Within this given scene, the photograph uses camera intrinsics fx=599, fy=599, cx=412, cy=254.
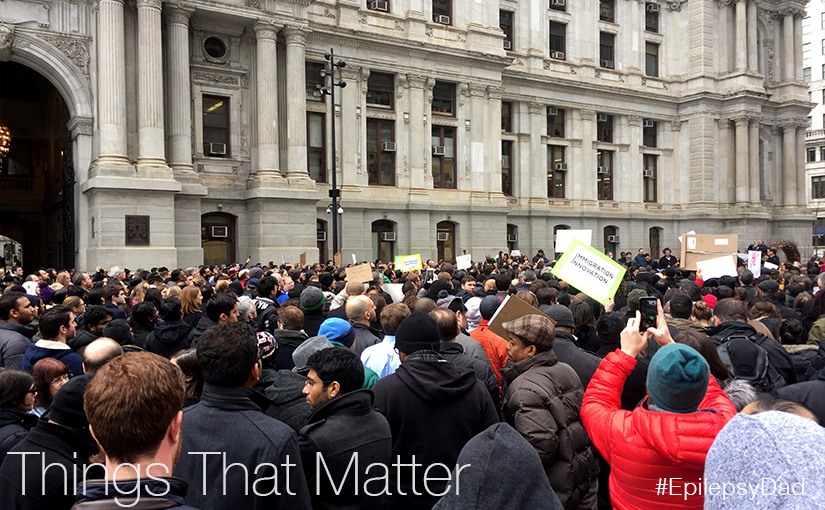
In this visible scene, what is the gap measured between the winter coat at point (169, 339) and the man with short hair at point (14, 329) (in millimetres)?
1312

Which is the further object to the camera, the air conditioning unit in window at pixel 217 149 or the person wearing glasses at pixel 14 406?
the air conditioning unit in window at pixel 217 149

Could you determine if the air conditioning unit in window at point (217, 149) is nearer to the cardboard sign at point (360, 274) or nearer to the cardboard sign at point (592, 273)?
the cardboard sign at point (360, 274)

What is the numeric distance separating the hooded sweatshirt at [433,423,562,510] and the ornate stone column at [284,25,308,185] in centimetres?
2455

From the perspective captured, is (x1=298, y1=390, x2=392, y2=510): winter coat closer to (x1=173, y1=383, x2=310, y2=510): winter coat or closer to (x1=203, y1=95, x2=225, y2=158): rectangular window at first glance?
(x1=173, y1=383, x2=310, y2=510): winter coat

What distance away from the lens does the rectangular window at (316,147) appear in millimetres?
29047

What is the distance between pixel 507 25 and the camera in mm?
36469

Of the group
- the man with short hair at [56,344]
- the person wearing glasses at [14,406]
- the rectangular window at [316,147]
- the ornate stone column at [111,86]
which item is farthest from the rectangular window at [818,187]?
the person wearing glasses at [14,406]

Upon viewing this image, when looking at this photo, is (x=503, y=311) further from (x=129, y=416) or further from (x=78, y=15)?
(x=78, y=15)

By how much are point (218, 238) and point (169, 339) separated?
19.6 m

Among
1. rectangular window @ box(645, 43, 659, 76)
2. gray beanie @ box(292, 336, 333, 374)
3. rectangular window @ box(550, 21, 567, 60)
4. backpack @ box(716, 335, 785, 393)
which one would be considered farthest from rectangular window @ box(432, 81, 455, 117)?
gray beanie @ box(292, 336, 333, 374)

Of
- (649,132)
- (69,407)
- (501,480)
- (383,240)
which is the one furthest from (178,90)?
(649,132)

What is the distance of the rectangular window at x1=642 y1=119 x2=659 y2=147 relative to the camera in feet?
139

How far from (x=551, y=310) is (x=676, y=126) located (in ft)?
139

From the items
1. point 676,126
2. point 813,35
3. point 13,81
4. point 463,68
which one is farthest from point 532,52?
point 813,35
